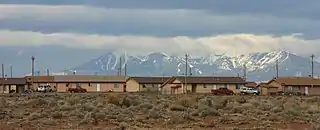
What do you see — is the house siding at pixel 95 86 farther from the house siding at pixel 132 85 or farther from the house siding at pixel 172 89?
the house siding at pixel 172 89

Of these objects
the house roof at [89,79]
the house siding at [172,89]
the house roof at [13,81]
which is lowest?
the house siding at [172,89]

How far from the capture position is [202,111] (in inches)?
1539

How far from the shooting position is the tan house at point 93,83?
450 ft

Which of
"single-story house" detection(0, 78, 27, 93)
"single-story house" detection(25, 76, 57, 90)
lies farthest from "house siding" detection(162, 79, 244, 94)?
"single-story house" detection(0, 78, 27, 93)

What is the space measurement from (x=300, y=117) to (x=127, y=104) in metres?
15.4

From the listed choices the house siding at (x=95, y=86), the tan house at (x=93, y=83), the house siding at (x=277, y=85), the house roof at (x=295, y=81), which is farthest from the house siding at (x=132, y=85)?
the house roof at (x=295, y=81)

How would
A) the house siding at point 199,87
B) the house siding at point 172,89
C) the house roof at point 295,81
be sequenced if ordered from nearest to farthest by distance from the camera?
the house siding at point 172,89 < the house siding at point 199,87 < the house roof at point 295,81

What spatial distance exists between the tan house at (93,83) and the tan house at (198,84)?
551 inches

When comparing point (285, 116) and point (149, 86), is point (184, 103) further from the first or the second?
point (149, 86)

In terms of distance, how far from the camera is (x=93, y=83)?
138 metres

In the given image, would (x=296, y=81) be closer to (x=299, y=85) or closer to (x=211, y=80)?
(x=299, y=85)

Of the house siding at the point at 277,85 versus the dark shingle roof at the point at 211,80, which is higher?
the dark shingle roof at the point at 211,80

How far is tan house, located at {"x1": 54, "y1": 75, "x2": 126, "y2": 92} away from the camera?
137125 millimetres

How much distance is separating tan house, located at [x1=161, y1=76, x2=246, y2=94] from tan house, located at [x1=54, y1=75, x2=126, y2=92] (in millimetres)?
14008
